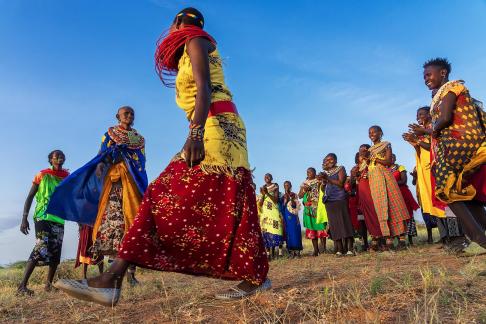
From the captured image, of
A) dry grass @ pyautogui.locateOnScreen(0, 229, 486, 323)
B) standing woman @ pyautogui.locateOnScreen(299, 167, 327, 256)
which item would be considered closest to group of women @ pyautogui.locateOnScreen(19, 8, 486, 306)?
dry grass @ pyautogui.locateOnScreen(0, 229, 486, 323)

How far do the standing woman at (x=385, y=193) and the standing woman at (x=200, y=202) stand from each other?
5.34 meters

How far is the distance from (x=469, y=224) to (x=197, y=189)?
2.79m

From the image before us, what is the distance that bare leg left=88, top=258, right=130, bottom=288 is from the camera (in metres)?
2.70

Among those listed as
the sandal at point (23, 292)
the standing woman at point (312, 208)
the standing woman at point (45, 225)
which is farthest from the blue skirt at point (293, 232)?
the sandal at point (23, 292)

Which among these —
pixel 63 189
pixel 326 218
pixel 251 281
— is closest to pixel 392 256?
pixel 326 218

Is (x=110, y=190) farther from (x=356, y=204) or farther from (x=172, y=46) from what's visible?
(x=356, y=204)

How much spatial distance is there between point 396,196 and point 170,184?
6139 millimetres

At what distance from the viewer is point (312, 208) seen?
1037 cm

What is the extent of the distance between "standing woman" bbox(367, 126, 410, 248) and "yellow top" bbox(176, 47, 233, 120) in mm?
5435

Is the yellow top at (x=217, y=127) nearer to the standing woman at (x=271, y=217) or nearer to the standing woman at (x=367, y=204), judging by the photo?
the standing woman at (x=367, y=204)

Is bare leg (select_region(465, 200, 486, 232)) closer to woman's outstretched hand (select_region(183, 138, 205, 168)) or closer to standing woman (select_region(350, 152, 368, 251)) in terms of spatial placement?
woman's outstretched hand (select_region(183, 138, 205, 168))

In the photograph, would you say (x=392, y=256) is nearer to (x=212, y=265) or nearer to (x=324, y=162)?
(x=324, y=162)

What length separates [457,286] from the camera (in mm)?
3008

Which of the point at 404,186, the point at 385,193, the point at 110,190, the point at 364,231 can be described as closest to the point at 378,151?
the point at 385,193
